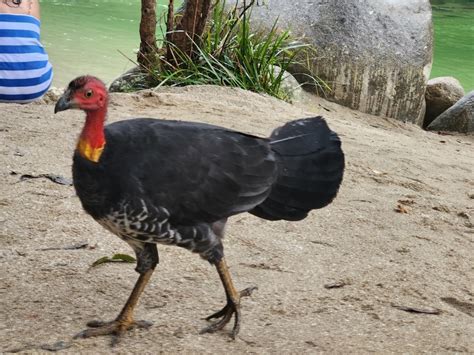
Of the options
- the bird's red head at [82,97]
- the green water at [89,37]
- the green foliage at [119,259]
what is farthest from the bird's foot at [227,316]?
the green water at [89,37]

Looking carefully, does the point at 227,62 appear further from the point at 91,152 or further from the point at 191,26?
the point at 91,152

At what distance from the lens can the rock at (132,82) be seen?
794 cm

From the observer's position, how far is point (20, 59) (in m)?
4.47

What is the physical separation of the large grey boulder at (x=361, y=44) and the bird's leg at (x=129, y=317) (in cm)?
664

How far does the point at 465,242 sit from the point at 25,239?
7.59 feet

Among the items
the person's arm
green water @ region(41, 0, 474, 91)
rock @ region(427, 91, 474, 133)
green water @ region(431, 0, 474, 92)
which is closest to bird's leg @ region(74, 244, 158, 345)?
the person's arm

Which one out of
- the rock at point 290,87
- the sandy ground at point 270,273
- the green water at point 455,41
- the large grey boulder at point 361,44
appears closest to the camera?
the sandy ground at point 270,273

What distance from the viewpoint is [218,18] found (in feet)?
26.6

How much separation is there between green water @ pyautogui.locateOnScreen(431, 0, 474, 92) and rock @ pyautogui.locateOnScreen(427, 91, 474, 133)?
3.79 m

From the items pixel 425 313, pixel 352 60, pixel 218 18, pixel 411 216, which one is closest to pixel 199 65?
pixel 218 18

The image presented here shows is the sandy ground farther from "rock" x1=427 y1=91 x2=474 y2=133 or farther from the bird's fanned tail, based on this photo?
"rock" x1=427 y1=91 x2=474 y2=133

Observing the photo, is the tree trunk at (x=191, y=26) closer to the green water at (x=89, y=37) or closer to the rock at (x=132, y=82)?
the rock at (x=132, y=82)

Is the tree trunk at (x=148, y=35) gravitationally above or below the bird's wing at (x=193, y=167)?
below

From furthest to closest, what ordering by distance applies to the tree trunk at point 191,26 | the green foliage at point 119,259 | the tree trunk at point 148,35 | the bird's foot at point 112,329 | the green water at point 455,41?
1. the green water at point 455,41
2. the tree trunk at point 148,35
3. the tree trunk at point 191,26
4. the green foliage at point 119,259
5. the bird's foot at point 112,329
